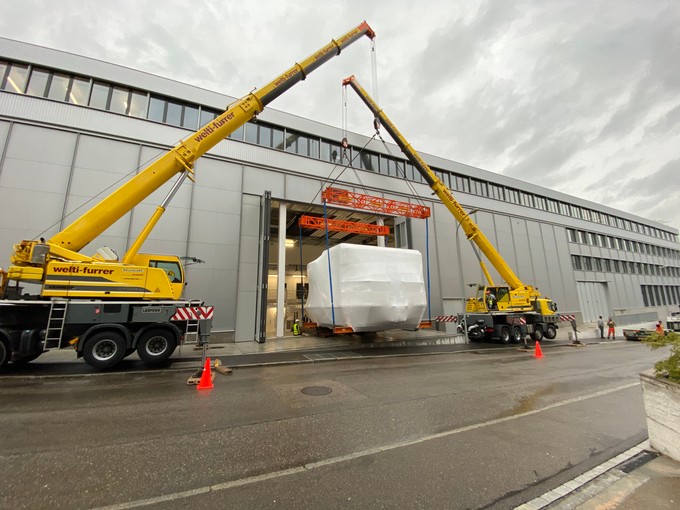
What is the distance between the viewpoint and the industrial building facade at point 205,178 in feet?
41.8

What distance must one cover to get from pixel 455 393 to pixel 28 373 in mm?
10538

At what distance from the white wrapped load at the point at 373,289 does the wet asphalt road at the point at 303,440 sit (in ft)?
10.9

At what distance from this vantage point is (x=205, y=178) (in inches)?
602

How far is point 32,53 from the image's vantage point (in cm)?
1335

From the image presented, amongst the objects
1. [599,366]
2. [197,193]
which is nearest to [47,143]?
[197,193]

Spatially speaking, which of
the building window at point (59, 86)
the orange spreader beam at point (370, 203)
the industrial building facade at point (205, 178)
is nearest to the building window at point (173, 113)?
the industrial building facade at point (205, 178)

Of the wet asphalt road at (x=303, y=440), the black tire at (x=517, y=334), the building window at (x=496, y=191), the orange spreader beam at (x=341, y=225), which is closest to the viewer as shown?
the wet asphalt road at (x=303, y=440)

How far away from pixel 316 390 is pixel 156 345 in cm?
549

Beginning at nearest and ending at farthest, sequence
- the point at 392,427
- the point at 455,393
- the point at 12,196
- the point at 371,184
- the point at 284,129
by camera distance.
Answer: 1. the point at 392,427
2. the point at 455,393
3. the point at 12,196
4. the point at 284,129
5. the point at 371,184

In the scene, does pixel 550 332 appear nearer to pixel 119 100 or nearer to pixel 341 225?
pixel 341 225

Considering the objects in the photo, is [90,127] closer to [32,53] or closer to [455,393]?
[32,53]

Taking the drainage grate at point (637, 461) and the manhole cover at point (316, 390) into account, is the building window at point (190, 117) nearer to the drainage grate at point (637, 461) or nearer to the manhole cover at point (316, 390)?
the manhole cover at point (316, 390)

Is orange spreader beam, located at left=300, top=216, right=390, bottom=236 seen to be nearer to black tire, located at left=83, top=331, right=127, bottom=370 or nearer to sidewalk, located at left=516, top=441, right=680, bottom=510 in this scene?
black tire, located at left=83, top=331, right=127, bottom=370

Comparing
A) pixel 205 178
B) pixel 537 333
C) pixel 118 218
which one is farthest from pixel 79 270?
pixel 537 333
